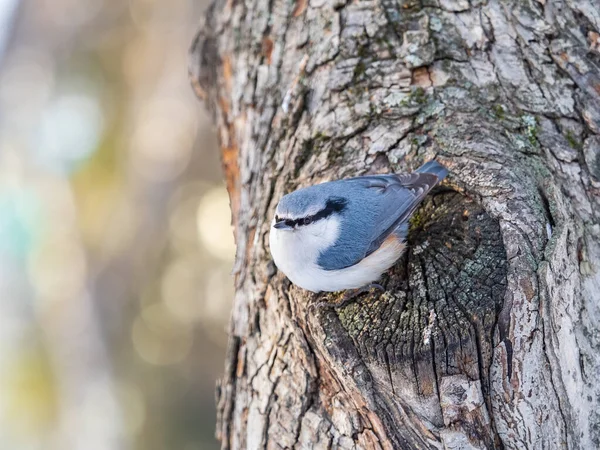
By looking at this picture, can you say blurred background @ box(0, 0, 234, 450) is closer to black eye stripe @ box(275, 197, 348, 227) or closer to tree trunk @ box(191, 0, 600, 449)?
tree trunk @ box(191, 0, 600, 449)

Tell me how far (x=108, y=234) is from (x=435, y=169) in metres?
3.92

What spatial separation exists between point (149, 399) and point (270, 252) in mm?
3128

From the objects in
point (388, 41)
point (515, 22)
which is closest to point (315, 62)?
point (388, 41)

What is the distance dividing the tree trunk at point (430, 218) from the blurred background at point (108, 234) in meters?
2.14

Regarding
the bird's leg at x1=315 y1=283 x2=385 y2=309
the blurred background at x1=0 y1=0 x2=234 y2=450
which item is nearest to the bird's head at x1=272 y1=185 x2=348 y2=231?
the bird's leg at x1=315 y1=283 x2=385 y2=309

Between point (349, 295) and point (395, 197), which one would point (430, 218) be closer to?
point (395, 197)

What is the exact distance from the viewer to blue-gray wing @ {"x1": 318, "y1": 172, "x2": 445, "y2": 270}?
1.98 m

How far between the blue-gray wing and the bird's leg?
15 cm

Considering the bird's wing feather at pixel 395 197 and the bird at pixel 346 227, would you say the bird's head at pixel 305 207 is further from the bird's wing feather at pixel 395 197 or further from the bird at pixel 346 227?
the bird's wing feather at pixel 395 197

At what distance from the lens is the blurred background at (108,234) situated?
4.59 metres

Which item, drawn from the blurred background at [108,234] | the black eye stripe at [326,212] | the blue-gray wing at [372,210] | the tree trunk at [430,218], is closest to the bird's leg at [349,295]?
the tree trunk at [430,218]

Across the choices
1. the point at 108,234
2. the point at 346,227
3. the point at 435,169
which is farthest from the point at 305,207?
the point at 108,234

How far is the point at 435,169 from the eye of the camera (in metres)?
1.92

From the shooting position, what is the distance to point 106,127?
542 centimetres
